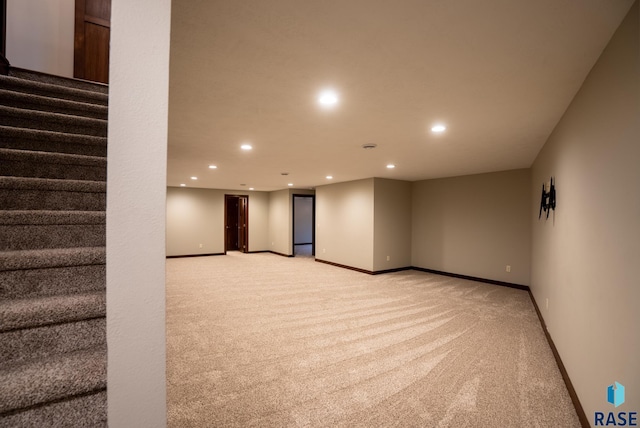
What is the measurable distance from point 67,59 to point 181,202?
6.19 m

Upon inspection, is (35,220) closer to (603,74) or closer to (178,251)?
(603,74)

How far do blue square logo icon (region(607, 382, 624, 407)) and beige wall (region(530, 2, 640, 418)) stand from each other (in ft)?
0.12

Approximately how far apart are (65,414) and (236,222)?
10583 millimetres

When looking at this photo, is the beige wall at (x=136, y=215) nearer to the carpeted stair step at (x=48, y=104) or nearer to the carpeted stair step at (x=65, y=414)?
the carpeted stair step at (x=65, y=414)

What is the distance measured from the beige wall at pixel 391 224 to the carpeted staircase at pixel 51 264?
5521 mm

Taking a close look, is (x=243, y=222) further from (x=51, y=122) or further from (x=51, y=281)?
(x=51, y=281)

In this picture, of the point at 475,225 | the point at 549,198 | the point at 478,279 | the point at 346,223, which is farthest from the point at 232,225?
the point at 549,198

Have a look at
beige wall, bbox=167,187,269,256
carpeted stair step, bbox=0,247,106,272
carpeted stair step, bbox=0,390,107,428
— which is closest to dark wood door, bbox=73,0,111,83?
carpeted stair step, bbox=0,247,106,272

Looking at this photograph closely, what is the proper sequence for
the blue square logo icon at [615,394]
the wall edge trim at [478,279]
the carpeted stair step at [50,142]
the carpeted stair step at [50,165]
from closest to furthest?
the blue square logo icon at [615,394] < the carpeted stair step at [50,165] < the carpeted stair step at [50,142] < the wall edge trim at [478,279]

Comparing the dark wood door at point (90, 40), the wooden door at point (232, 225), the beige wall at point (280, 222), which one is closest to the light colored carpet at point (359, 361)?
the dark wood door at point (90, 40)

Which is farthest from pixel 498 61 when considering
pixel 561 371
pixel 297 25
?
pixel 561 371

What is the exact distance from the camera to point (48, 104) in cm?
217

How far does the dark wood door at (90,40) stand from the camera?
3.43m

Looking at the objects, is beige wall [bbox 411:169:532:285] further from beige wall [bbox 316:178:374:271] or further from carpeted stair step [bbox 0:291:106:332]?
carpeted stair step [bbox 0:291:106:332]
